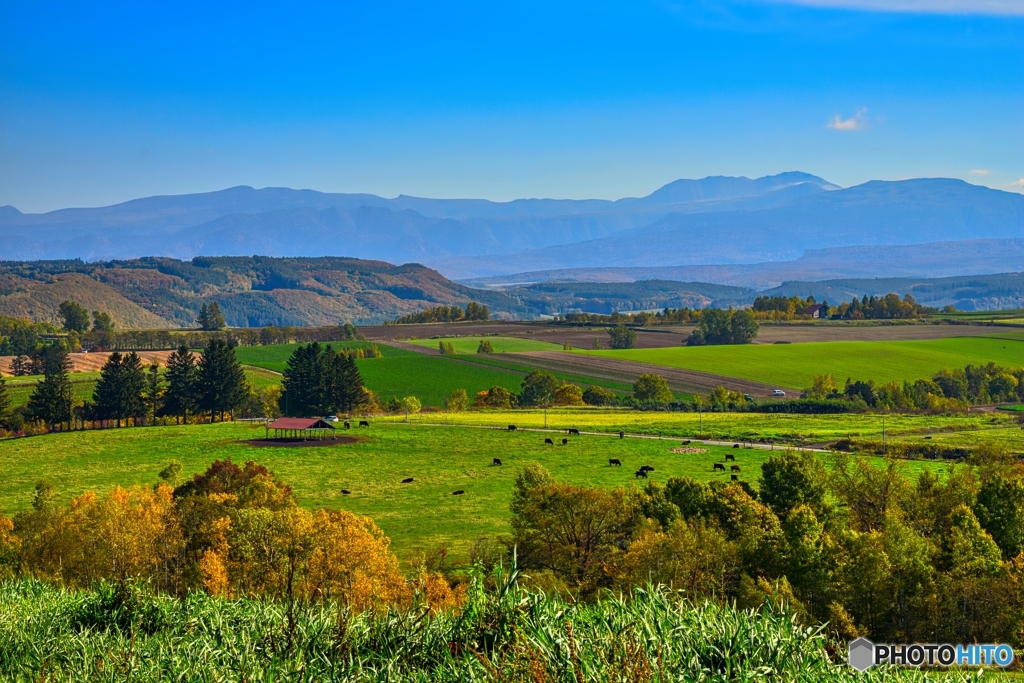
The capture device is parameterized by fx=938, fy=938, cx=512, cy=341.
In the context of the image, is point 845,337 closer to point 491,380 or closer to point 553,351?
point 553,351

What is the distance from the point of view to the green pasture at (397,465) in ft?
220

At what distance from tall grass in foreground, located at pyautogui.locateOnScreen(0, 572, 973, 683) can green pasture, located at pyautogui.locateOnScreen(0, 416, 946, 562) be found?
40.2 metres

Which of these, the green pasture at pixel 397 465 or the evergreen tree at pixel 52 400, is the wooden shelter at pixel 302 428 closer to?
the green pasture at pixel 397 465

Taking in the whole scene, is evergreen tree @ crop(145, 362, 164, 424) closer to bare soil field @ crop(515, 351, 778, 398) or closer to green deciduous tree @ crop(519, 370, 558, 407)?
green deciduous tree @ crop(519, 370, 558, 407)

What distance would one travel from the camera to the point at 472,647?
1094 cm

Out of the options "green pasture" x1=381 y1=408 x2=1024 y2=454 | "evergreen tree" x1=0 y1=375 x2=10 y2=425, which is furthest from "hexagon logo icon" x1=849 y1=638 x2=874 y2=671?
"evergreen tree" x1=0 y1=375 x2=10 y2=425

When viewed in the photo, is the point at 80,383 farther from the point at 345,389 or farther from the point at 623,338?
the point at 623,338

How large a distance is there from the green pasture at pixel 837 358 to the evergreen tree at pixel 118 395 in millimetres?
81232

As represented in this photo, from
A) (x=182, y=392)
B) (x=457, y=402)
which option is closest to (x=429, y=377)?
(x=457, y=402)

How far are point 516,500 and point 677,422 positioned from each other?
59.2m

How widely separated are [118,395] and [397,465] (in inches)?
2101

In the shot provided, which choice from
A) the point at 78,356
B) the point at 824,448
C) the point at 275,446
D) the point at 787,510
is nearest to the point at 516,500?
the point at 787,510

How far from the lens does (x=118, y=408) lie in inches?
4798

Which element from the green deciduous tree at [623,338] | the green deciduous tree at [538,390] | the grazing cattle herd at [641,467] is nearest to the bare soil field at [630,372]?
the green deciduous tree at [538,390]
